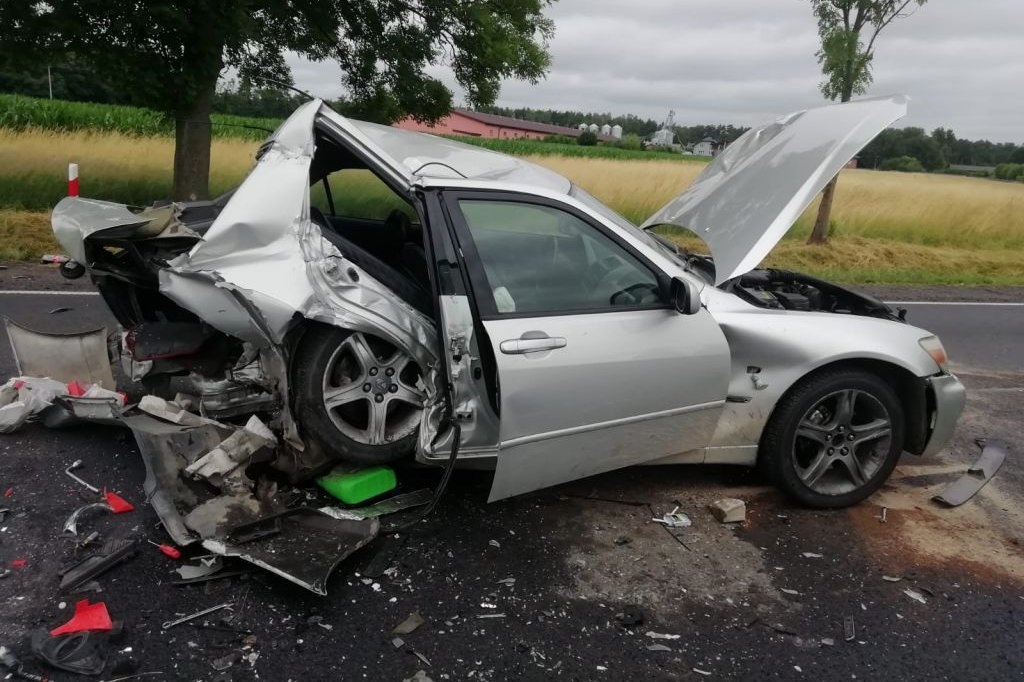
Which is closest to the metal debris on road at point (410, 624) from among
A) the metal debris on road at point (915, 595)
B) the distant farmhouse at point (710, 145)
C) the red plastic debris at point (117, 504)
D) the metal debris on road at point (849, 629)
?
the red plastic debris at point (117, 504)

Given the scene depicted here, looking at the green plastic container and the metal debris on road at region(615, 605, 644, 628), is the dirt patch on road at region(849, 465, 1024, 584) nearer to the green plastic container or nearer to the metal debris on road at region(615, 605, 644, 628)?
the metal debris on road at region(615, 605, 644, 628)

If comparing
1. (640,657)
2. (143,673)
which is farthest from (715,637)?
(143,673)

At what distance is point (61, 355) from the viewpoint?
467cm

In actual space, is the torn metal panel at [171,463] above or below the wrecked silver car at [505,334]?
below

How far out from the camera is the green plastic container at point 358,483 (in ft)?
12.5

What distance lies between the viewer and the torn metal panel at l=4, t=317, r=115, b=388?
4.66m

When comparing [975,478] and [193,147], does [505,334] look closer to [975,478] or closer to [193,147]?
[975,478]

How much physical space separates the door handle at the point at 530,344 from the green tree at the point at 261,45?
7.26 m

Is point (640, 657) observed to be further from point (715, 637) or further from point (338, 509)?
point (338, 509)

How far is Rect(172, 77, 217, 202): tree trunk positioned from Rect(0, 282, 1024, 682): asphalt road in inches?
294

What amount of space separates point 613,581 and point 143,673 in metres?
1.83

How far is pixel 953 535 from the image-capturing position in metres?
4.07

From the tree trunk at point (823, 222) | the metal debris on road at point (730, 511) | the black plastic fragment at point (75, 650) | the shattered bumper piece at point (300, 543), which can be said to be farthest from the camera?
the tree trunk at point (823, 222)

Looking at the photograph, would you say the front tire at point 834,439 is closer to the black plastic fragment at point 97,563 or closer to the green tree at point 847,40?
the black plastic fragment at point 97,563
